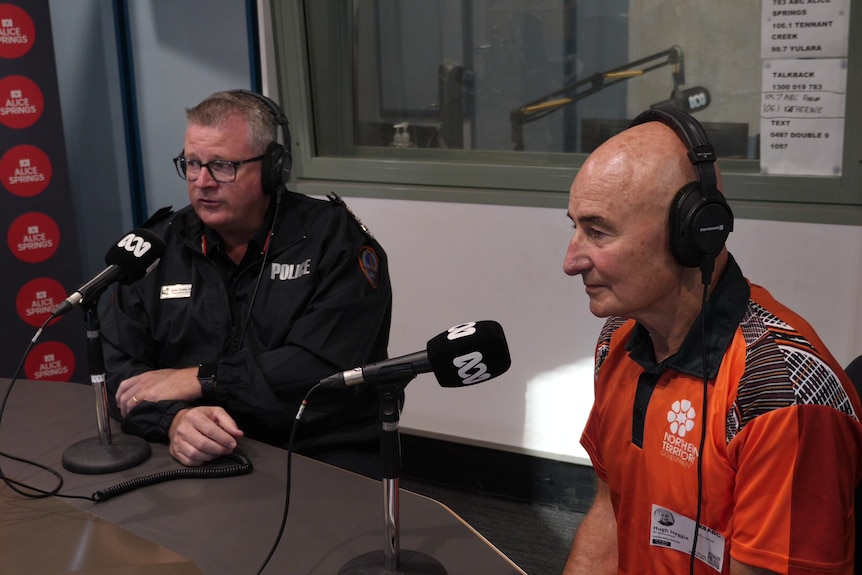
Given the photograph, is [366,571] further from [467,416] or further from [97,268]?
[97,268]

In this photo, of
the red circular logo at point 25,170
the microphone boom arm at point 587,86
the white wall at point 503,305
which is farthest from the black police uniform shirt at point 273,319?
the red circular logo at point 25,170

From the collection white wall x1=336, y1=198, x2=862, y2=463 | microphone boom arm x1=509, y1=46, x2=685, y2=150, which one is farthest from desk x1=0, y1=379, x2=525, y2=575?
microphone boom arm x1=509, y1=46, x2=685, y2=150

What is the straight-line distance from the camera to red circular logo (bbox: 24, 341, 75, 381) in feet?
11.8

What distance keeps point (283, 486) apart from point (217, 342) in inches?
22.0

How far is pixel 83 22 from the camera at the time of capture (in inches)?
152

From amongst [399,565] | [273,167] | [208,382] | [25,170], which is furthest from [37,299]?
[399,565]

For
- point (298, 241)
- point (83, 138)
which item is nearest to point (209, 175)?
point (298, 241)

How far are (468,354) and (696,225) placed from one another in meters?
0.34

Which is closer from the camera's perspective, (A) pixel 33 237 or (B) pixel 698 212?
(B) pixel 698 212

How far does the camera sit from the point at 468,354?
114 centimetres

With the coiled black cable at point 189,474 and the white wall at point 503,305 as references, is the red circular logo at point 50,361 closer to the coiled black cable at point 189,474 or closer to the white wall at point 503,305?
the white wall at point 503,305

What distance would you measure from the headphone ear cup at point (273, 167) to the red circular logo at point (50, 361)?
205cm

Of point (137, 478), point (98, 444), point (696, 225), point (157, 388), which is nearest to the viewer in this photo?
point (696, 225)

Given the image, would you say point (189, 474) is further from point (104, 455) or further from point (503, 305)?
point (503, 305)
